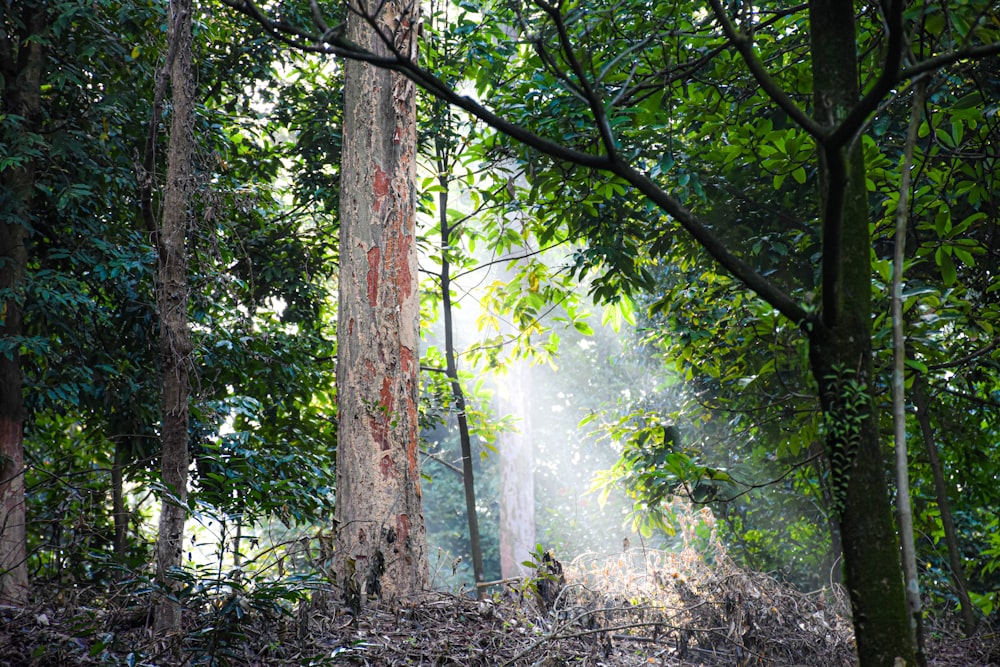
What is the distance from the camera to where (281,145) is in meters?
7.91

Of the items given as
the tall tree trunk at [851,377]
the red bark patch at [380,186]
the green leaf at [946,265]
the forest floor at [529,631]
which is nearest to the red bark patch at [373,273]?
the red bark patch at [380,186]

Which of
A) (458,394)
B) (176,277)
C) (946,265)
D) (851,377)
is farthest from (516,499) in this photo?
(851,377)

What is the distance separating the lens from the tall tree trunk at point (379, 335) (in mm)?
4203

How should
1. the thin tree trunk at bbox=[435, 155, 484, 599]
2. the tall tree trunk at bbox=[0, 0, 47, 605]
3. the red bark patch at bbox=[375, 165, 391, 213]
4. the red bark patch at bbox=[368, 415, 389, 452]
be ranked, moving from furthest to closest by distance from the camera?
the thin tree trunk at bbox=[435, 155, 484, 599] < the tall tree trunk at bbox=[0, 0, 47, 605] < the red bark patch at bbox=[375, 165, 391, 213] < the red bark patch at bbox=[368, 415, 389, 452]

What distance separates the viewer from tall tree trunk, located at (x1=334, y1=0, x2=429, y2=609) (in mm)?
4203

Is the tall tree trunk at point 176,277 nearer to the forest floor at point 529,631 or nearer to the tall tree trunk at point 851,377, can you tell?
the forest floor at point 529,631

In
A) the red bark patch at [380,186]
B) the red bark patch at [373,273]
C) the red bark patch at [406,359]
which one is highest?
the red bark patch at [380,186]

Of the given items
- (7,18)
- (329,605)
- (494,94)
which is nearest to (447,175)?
(494,94)

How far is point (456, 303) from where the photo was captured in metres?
7.64

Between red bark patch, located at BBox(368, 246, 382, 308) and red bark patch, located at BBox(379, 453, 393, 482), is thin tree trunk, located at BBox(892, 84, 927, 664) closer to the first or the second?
red bark patch, located at BBox(379, 453, 393, 482)

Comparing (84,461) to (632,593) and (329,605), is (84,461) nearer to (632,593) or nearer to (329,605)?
(329,605)

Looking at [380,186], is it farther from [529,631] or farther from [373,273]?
[529,631]

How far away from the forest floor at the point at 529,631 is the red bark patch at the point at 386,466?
28.6 inches

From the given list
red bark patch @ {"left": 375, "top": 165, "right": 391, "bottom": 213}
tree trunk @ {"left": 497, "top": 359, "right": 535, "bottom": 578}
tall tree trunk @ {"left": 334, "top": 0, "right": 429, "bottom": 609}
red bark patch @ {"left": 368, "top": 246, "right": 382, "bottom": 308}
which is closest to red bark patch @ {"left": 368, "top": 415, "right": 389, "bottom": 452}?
tall tree trunk @ {"left": 334, "top": 0, "right": 429, "bottom": 609}
